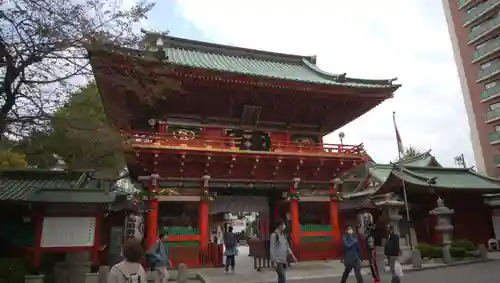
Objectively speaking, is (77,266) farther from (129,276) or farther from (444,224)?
(444,224)

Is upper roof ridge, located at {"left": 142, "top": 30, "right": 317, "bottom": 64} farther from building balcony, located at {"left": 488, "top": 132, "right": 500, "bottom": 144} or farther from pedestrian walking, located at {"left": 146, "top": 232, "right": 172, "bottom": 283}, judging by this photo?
building balcony, located at {"left": 488, "top": 132, "right": 500, "bottom": 144}

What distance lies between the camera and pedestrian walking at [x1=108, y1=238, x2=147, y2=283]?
386cm

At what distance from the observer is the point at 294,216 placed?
16.4 meters

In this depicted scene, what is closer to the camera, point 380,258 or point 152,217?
point 380,258

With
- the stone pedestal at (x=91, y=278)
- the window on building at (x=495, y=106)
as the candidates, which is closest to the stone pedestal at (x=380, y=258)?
the stone pedestal at (x=91, y=278)

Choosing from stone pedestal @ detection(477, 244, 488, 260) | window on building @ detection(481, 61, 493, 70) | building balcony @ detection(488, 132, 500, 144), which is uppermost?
window on building @ detection(481, 61, 493, 70)

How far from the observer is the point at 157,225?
14.9 meters

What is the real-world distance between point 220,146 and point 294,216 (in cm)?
485

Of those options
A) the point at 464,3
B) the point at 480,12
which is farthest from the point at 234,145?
the point at 464,3

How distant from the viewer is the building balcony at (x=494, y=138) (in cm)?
3556

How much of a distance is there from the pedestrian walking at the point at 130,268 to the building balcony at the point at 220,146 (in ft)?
32.6

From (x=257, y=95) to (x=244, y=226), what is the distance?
42616 millimetres

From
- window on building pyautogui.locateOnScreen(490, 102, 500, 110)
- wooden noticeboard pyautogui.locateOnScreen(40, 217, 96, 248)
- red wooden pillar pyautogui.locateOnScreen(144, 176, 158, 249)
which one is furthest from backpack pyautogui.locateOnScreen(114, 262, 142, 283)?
window on building pyautogui.locateOnScreen(490, 102, 500, 110)

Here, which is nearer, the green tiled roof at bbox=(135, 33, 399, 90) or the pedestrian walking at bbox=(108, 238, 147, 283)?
the pedestrian walking at bbox=(108, 238, 147, 283)
